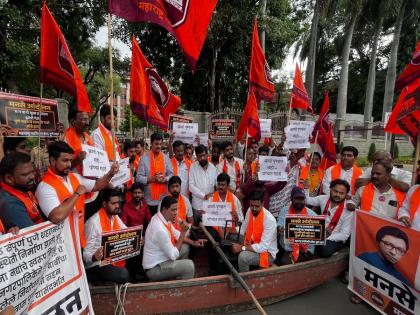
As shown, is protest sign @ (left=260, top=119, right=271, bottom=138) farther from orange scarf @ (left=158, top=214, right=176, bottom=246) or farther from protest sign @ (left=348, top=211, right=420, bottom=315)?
orange scarf @ (left=158, top=214, right=176, bottom=246)

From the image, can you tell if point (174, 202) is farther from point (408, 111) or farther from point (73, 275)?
point (408, 111)

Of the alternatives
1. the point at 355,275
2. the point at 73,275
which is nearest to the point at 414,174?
the point at 355,275

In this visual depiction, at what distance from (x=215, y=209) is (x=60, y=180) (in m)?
2.15

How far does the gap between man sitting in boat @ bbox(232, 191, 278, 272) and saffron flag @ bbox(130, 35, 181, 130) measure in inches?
103

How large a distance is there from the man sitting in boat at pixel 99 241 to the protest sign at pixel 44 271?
1.14ft

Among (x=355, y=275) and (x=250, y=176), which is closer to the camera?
(x=355, y=275)

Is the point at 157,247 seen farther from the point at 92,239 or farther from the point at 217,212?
the point at 217,212

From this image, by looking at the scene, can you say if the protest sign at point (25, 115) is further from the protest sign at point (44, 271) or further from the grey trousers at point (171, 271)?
the grey trousers at point (171, 271)

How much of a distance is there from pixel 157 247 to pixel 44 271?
4.49ft

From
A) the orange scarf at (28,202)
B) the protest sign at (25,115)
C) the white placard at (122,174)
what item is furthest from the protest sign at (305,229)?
the protest sign at (25,115)

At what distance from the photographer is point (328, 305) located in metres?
4.29

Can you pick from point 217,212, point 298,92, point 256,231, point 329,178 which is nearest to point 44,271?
point 217,212

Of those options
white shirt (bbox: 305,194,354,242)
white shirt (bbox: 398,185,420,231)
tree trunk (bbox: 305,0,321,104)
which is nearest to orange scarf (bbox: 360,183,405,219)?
white shirt (bbox: 305,194,354,242)

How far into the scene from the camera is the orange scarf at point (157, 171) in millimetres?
5367
